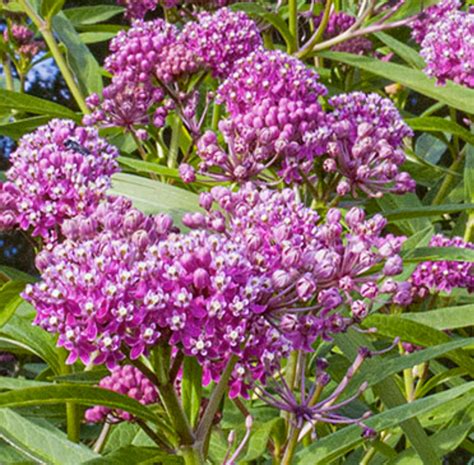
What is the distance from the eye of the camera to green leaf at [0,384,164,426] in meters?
1.26

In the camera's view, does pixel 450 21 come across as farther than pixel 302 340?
Yes

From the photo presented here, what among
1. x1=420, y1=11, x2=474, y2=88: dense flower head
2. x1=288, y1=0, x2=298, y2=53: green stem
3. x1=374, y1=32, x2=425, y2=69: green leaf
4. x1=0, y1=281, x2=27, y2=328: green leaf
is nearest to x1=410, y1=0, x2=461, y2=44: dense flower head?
x1=374, y1=32, x2=425, y2=69: green leaf

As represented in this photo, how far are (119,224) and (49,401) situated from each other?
0.33m

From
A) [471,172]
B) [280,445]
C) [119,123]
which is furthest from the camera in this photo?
[471,172]

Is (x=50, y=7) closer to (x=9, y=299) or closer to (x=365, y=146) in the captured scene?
(x=365, y=146)

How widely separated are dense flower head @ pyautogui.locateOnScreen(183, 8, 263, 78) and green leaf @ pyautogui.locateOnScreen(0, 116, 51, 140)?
47 centimetres

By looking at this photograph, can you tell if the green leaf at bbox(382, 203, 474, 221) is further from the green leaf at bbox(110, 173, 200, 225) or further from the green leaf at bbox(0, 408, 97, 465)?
the green leaf at bbox(0, 408, 97, 465)

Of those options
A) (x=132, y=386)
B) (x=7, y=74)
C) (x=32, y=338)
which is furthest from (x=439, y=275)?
(x=7, y=74)

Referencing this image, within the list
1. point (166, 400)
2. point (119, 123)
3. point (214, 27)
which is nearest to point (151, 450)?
point (166, 400)

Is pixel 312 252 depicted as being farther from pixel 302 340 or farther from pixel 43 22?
pixel 43 22

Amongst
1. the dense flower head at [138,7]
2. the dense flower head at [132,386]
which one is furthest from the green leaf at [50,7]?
the dense flower head at [132,386]

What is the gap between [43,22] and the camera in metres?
2.89

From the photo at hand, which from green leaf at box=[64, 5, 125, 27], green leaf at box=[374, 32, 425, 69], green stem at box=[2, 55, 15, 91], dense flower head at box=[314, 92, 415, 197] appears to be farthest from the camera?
green leaf at box=[64, 5, 125, 27]

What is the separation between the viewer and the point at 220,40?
2592 millimetres
